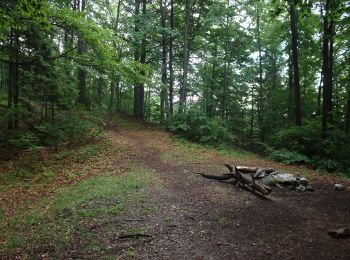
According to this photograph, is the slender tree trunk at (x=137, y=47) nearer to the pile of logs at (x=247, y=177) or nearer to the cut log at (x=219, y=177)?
the cut log at (x=219, y=177)

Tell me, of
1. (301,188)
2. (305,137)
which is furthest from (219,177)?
(305,137)

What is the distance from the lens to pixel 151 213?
6.61 m

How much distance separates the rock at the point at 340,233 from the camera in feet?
18.5

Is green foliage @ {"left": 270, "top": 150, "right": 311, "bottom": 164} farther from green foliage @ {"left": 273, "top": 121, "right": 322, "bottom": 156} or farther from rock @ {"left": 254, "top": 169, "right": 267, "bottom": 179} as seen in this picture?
rock @ {"left": 254, "top": 169, "right": 267, "bottom": 179}

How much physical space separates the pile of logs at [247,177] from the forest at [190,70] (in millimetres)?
3988

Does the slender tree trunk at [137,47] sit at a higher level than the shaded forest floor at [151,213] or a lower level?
higher

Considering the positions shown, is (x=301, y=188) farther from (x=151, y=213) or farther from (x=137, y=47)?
(x=137, y=47)

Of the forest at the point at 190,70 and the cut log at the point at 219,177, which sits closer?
the cut log at the point at 219,177

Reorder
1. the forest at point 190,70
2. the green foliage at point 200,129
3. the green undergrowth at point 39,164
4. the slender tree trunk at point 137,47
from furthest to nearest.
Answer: the slender tree trunk at point 137,47
the green foliage at point 200,129
the forest at point 190,70
the green undergrowth at point 39,164

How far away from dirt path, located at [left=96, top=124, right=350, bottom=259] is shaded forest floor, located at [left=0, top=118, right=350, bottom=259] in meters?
0.02

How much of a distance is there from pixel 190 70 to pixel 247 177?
50.2ft

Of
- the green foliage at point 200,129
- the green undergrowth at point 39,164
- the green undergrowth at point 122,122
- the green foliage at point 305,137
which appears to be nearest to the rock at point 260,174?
the green foliage at point 305,137

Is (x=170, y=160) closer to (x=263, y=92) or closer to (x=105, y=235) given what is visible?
(x=105, y=235)

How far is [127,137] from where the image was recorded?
1684 centimetres
